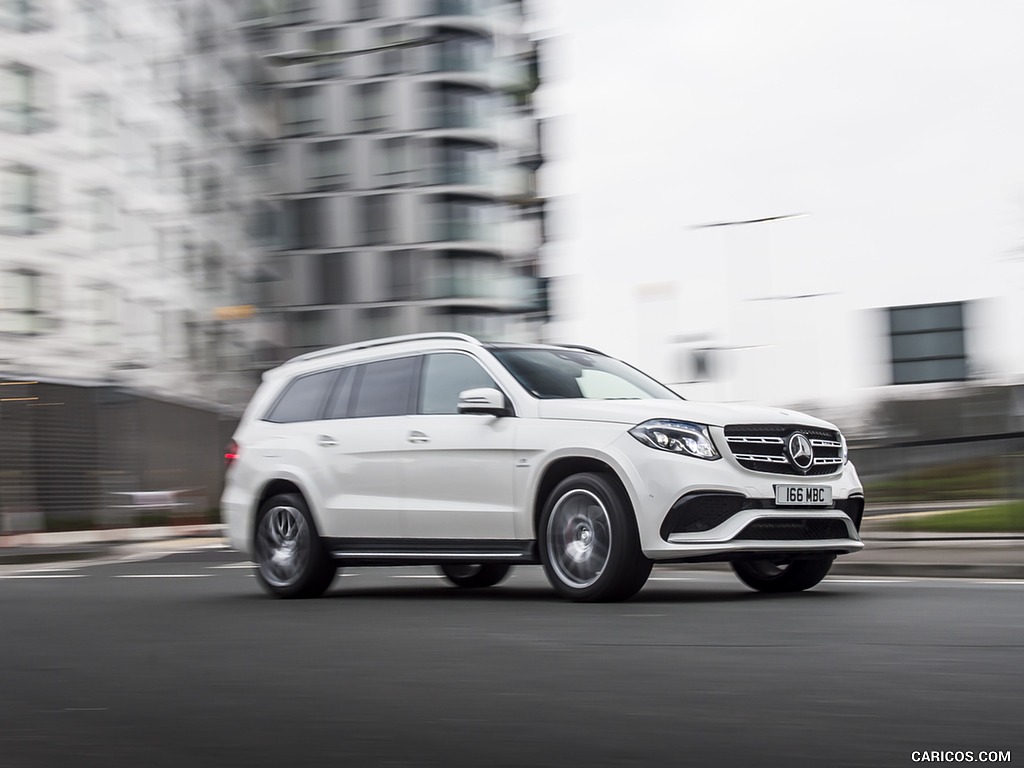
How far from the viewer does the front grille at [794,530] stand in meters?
8.86

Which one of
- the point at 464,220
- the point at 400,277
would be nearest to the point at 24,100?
the point at 400,277

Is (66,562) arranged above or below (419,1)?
below

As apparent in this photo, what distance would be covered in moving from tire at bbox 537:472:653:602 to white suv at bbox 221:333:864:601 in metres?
0.01

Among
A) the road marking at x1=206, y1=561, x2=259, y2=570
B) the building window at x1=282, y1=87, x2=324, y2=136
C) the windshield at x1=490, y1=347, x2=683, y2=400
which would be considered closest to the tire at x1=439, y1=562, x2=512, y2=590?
the windshield at x1=490, y1=347, x2=683, y2=400

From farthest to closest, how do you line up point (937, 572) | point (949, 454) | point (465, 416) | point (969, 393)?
1. point (969, 393)
2. point (949, 454)
3. point (937, 572)
4. point (465, 416)

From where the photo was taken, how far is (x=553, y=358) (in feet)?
33.7

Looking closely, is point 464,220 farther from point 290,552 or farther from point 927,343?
point 290,552

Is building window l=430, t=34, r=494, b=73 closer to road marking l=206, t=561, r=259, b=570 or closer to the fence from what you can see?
the fence

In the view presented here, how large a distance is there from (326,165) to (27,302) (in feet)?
81.7

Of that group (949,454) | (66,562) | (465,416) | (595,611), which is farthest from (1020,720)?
(66,562)

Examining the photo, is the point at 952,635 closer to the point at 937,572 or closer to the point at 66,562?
the point at 937,572

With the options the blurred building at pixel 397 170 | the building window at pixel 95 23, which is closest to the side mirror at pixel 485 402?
the building window at pixel 95 23

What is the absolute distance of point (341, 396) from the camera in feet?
35.9

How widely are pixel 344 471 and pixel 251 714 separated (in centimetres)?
559
